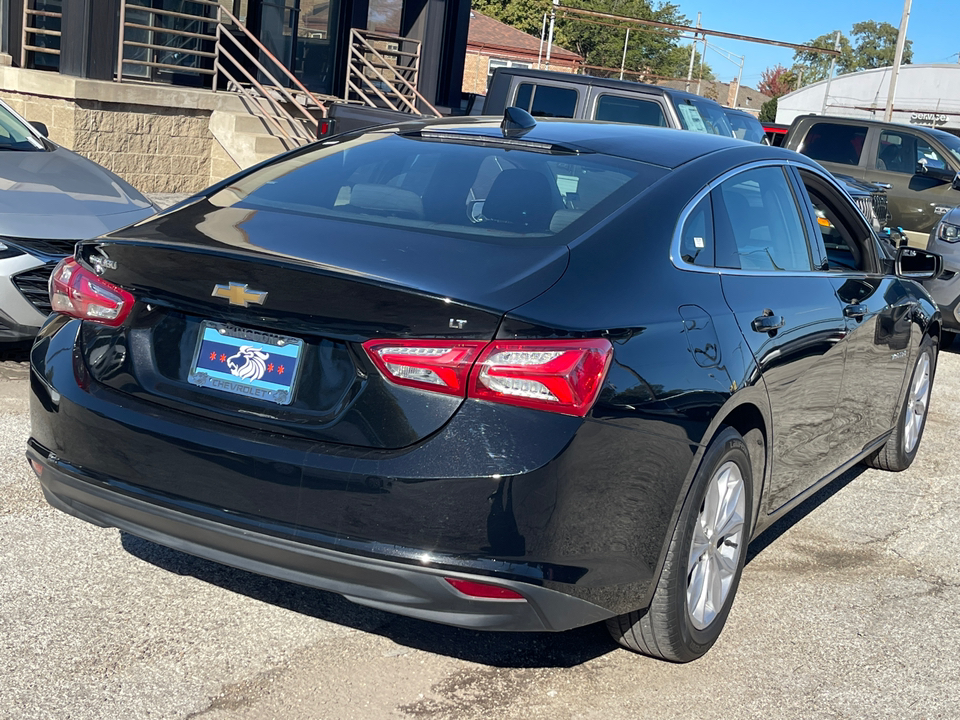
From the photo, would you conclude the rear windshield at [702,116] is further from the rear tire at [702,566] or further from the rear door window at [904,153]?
the rear tire at [702,566]

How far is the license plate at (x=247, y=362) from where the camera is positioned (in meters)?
2.88

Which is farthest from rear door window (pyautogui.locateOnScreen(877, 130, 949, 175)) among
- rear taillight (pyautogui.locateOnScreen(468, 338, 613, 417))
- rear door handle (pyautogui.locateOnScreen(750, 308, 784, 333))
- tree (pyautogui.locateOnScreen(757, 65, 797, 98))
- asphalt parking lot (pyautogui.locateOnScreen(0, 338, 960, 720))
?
tree (pyautogui.locateOnScreen(757, 65, 797, 98))

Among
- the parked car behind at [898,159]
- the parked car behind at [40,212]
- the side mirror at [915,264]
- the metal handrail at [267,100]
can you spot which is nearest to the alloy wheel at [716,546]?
the side mirror at [915,264]

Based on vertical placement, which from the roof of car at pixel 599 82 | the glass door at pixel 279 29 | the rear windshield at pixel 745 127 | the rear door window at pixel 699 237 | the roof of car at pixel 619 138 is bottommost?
the rear door window at pixel 699 237

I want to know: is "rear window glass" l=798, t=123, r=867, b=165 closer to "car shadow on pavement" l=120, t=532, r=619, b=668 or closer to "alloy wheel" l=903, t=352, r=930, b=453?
"alloy wheel" l=903, t=352, r=930, b=453

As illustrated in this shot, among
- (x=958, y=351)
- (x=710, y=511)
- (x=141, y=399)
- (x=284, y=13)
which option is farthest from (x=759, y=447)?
(x=284, y=13)

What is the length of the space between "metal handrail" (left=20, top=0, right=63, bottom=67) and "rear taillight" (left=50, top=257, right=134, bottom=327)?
40.7ft

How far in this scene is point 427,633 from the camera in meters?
3.59

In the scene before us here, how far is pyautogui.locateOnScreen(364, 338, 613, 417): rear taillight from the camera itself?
273 centimetres

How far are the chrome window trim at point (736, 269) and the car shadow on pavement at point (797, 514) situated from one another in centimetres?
111

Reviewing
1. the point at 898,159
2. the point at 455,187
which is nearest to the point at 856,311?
the point at 455,187

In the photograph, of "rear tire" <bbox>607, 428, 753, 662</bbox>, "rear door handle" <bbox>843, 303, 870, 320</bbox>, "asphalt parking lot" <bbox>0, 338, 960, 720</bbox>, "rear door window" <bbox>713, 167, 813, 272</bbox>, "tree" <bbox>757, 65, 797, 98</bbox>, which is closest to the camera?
"asphalt parking lot" <bbox>0, 338, 960, 720</bbox>

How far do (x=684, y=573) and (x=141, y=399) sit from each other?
162cm

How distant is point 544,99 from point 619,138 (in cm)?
796
